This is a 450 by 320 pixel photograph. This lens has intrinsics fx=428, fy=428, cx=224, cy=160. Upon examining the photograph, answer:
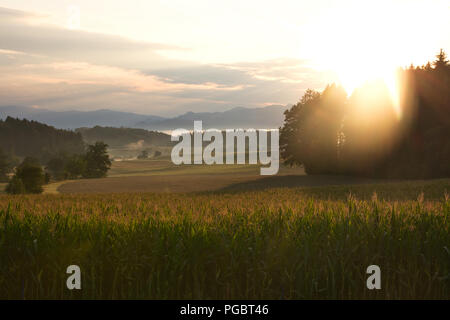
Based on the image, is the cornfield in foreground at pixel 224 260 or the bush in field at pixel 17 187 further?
the bush in field at pixel 17 187

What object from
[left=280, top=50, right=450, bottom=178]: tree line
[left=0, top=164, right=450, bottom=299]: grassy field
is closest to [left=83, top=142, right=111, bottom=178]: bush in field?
[left=280, top=50, right=450, bottom=178]: tree line

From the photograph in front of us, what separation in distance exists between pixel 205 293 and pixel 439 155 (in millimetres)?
44608

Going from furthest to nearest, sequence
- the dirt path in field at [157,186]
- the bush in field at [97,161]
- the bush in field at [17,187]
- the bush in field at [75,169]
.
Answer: the bush in field at [97,161]
the bush in field at [75,169]
the bush in field at [17,187]
the dirt path in field at [157,186]

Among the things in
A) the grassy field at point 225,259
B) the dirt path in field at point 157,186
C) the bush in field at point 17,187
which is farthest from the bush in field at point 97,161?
the grassy field at point 225,259

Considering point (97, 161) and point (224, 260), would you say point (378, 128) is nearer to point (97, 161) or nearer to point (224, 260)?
point (224, 260)

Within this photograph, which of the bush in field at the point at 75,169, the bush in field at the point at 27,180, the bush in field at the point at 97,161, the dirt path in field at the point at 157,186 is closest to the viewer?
the dirt path in field at the point at 157,186

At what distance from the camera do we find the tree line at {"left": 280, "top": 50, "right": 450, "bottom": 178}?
48438mm

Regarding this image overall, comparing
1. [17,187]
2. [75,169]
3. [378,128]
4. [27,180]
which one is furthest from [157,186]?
[75,169]

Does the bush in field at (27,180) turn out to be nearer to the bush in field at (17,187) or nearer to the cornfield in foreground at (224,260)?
the bush in field at (17,187)

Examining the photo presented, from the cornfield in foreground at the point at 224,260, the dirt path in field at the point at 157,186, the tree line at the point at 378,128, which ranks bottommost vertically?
the dirt path in field at the point at 157,186

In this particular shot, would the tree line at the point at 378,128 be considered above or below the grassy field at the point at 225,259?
above

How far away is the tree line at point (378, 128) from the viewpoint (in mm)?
48438

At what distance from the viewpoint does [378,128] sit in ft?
168
